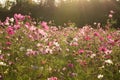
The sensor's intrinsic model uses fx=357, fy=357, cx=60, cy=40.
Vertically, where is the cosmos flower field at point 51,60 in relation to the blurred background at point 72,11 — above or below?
above

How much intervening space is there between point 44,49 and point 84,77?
3.72 ft

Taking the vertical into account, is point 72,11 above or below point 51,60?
below

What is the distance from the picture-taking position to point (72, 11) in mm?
21844

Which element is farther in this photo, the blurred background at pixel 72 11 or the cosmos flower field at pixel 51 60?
the blurred background at pixel 72 11

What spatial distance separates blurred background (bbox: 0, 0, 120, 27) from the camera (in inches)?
832

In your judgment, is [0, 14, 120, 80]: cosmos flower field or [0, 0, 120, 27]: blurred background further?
[0, 0, 120, 27]: blurred background

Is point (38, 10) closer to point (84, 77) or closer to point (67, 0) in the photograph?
point (67, 0)

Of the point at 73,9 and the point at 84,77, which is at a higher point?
the point at 84,77

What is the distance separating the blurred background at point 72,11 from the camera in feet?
69.3

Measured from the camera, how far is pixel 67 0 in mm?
23250

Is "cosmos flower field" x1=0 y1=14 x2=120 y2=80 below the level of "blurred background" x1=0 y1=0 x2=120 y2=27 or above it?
above

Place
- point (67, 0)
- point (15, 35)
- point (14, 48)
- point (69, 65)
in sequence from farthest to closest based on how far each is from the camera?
point (67, 0) < point (15, 35) < point (14, 48) < point (69, 65)

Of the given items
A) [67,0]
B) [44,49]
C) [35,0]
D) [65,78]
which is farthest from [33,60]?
[35,0]

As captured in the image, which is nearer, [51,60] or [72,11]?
[51,60]
